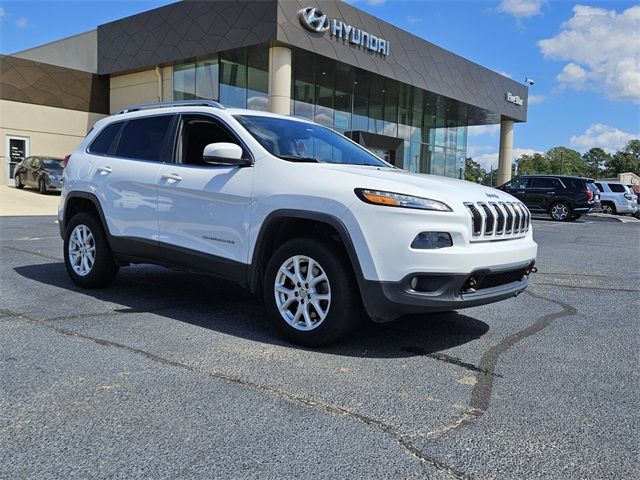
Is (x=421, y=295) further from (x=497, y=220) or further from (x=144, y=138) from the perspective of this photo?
(x=144, y=138)

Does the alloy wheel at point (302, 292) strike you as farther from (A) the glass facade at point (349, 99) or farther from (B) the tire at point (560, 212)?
(B) the tire at point (560, 212)

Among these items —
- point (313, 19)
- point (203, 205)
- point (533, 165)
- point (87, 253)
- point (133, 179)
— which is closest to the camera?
point (203, 205)

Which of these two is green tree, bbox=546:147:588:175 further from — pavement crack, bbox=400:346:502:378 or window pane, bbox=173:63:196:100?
pavement crack, bbox=400:346:502:378

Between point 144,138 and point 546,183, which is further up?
point 546,183

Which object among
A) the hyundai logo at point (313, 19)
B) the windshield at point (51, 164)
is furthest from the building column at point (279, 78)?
the windshield at point (51, 164)

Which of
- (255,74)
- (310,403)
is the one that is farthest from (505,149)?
(310,403)

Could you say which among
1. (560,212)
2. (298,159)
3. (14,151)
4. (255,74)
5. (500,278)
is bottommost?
(500,278)

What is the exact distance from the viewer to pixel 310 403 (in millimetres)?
3221

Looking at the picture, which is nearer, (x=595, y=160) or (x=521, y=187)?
(x=521, y=187)

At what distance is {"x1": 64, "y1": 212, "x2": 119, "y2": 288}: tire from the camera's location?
19.5 feet

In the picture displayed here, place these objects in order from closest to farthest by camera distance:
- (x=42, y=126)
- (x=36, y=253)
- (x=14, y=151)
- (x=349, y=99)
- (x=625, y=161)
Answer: (x=36, y=253) < (x=14, y=151) < (x=42, y=126) < (x=349, y=99) < (x=625, y=161)

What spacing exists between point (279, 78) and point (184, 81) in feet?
18.4

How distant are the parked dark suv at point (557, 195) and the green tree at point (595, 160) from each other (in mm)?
135977

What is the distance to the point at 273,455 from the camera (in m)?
2.62
